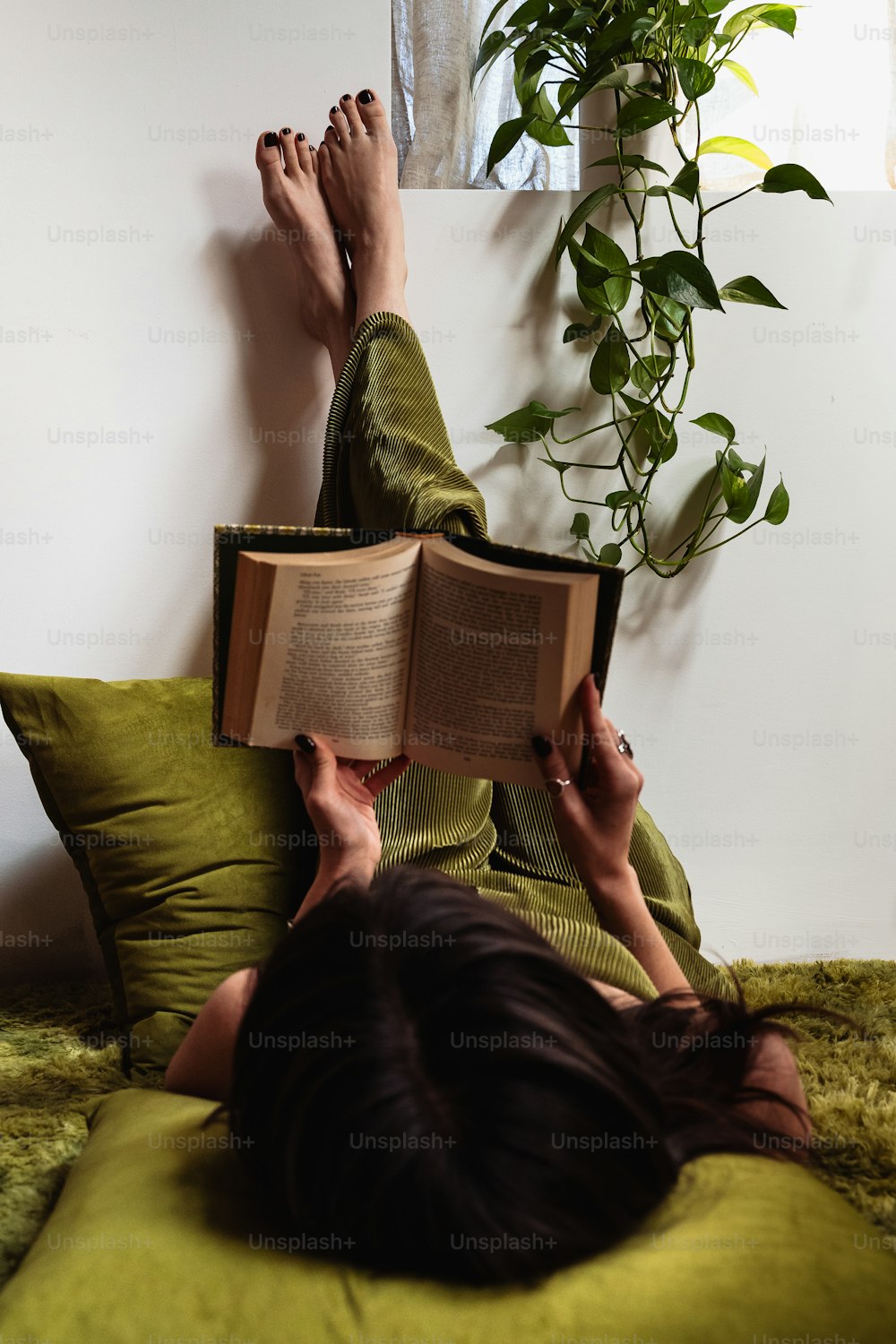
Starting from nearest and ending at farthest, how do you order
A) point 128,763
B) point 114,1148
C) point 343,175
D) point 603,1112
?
point 603,1112
point 114,1148
point 128,763
point 343,175

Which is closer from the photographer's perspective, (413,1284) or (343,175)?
(413,1284)

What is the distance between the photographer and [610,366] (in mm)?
1433

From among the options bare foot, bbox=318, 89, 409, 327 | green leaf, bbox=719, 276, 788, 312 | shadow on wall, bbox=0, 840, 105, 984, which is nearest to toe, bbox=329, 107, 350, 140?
bare foot, bbox=318, 89, 409, 327

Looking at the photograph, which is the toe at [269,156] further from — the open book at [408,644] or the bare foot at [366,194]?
the open book at [408,644]

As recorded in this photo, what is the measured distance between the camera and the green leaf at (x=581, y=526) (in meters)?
1.50

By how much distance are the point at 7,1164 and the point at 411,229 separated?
128 centimetres

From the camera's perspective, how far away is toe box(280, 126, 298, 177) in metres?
1.43

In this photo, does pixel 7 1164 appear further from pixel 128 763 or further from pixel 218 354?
pixel 218 354

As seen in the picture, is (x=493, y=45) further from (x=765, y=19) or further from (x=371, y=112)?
(x=765, y=19)

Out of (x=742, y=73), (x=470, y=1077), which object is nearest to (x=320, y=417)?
(x=742, y=73)

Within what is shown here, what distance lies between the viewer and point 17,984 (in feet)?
4.87

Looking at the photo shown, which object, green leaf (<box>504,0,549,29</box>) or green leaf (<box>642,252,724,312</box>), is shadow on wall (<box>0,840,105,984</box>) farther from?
green leaf (<box>504,0,549,29</box>)

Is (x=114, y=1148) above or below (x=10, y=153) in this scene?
below

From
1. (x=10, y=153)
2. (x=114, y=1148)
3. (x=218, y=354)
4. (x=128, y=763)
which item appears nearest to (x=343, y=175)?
(x=218, y=354)
